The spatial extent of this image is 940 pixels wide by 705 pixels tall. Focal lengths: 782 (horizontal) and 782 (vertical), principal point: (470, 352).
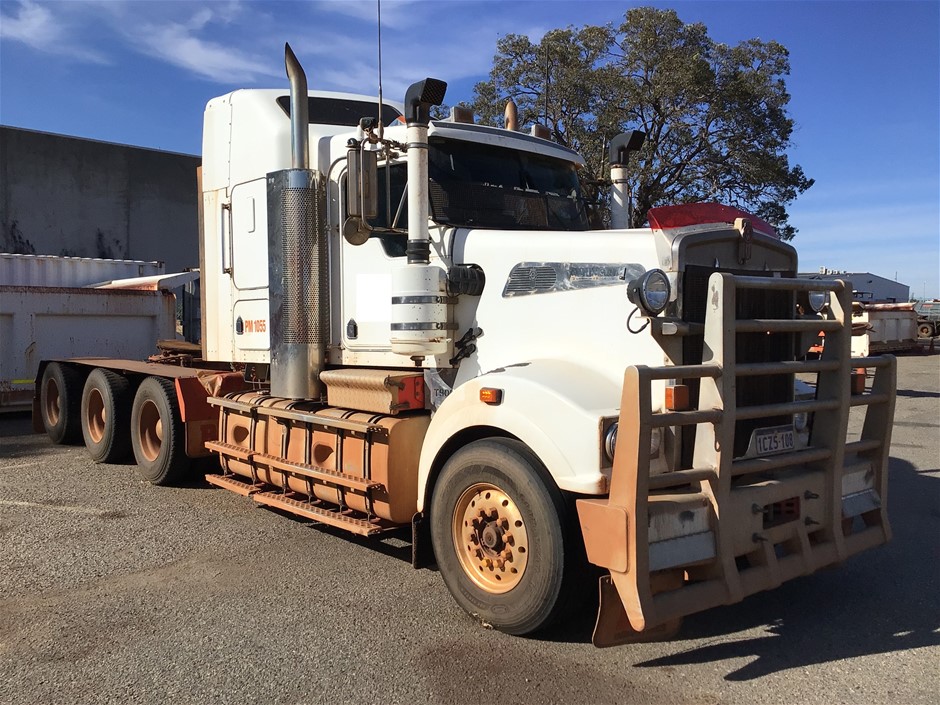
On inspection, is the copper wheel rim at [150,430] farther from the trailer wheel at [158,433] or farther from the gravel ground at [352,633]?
the gravel ground at [352,633]

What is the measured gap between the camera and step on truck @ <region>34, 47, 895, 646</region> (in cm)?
359

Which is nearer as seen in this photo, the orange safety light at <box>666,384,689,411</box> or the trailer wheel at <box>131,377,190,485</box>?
the orange safety light at <box>666,384,689,411</box>

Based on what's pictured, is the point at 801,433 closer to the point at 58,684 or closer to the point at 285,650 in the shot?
the point at 285,650

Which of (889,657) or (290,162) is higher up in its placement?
(290,162)

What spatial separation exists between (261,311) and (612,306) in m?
3.25

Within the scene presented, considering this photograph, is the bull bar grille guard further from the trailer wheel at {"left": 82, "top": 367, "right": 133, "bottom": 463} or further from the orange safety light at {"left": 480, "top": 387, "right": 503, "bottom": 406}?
the trailer wheel at {"left": 82, "top": 367, "right": 133, "bottom": 463}

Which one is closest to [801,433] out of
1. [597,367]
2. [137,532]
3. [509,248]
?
[597,367]

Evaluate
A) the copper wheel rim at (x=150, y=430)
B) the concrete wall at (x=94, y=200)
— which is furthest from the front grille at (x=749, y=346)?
the concrete wall at (x=94, y=200)

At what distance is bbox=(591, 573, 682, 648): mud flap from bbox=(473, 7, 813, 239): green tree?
1780 cm

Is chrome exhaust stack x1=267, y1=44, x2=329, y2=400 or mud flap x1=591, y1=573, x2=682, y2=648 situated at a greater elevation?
chrome exhaust stack x1=267, y1=44, x2=329, y2=400

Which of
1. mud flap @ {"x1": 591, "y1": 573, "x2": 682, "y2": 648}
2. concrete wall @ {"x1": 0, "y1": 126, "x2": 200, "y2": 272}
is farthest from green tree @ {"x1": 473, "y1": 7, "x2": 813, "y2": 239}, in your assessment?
mud flap @ {"x1": 591, "y1": 573, "x2": 682, "y2": 648}

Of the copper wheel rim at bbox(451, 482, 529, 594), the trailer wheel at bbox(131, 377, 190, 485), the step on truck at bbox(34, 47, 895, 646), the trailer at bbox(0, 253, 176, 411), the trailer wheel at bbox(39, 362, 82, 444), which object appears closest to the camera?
the step on truck at bbox(34, 47, 895, 646)

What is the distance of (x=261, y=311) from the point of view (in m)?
6.27

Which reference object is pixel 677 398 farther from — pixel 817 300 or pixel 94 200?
pixel 94 200
